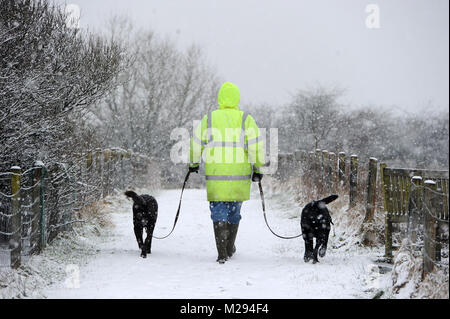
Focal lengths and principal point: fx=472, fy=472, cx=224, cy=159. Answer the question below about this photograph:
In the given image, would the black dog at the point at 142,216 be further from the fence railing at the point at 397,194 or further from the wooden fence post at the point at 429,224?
the wooden fence post at the point at 429,224

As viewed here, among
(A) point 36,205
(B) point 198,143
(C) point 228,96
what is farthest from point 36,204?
(C) point 228,96

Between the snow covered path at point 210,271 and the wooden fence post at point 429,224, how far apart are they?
634 mm

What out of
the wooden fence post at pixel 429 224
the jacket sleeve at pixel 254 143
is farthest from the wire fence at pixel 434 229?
the jacket sleeve at pixel 254 143

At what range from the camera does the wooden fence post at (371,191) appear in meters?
6.80

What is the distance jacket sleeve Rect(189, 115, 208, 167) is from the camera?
577 cm

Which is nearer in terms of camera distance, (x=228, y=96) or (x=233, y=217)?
(x=228, y=96)

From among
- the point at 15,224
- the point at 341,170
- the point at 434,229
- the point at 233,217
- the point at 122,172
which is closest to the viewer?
the point at 434,229

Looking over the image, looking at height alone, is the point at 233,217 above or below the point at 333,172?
below

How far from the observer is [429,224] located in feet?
13.8

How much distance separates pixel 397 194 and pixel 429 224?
5.57 ft

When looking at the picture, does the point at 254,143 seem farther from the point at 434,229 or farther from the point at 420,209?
the point at 434,229

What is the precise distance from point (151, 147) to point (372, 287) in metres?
23.9

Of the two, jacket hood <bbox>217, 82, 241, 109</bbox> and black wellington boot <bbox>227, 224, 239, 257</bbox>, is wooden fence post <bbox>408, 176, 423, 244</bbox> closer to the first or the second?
black wellington boot <bbox>227, 224, 239, 257</bbox>
